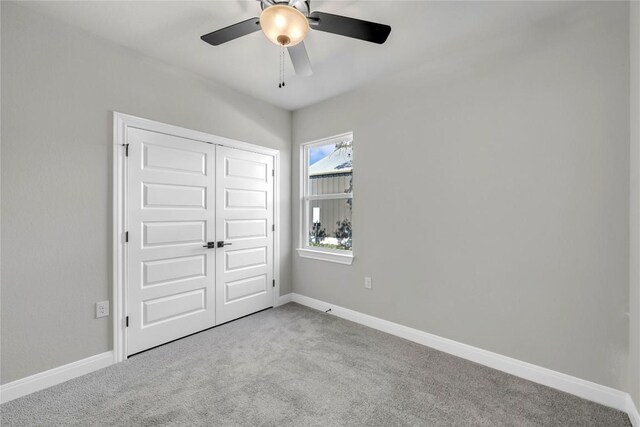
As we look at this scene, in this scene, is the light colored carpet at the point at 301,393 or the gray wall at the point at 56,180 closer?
the light colored carpet at the point at 301,393

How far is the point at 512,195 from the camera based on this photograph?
2.18 m

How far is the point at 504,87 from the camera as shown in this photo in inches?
87.4

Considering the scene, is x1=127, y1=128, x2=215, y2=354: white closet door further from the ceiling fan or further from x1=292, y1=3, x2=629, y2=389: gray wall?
x1=292, y1=3, x2=629, y2=389: gray wall

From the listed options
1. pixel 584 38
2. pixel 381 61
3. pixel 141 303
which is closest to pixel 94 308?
pixel 141 303

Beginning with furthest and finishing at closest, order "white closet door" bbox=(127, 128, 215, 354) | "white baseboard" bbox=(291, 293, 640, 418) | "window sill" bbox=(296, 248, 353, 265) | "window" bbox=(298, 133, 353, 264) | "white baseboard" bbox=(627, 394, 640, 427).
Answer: "window" bbox=(298, 133, 353, 264), "window sill" bbox=(296, 248, 353, 265), "white closet door" bbox=(127, 128, 215, 354), "white baseboard" bbox=(291, 293, 640, 418), "white baseboard" bbox=(627, 394, 640, 427)

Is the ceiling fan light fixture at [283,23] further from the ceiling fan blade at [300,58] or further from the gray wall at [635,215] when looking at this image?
the gray wall at [635,215]

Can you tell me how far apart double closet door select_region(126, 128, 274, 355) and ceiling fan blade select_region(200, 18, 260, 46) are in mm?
1167

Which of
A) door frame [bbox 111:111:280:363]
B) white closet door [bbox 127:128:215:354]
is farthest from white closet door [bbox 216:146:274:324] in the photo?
door frame [bbox 111:111:280:363]

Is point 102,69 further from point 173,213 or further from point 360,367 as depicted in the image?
→ point 360,367

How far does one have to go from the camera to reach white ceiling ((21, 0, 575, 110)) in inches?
76.1

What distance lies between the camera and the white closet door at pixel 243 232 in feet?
10.2

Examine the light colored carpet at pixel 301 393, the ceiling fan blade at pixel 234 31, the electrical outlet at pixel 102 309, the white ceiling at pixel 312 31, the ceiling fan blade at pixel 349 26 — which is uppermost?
the white ceiling at pixel 312 31

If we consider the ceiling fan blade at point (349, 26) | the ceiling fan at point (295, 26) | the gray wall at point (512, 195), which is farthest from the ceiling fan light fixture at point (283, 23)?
the gray wall at point (512, 195)

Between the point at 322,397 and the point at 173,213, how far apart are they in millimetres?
2058
